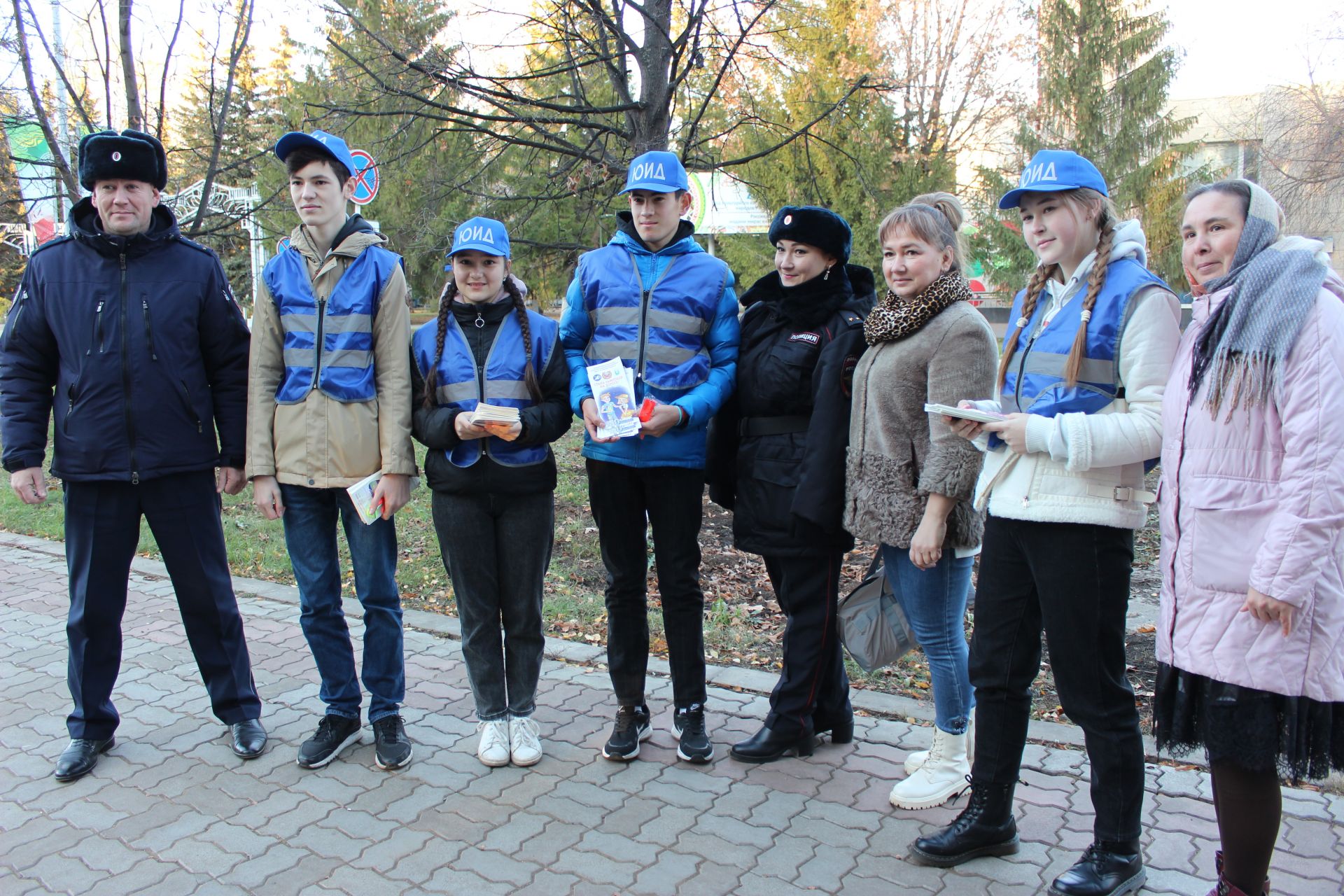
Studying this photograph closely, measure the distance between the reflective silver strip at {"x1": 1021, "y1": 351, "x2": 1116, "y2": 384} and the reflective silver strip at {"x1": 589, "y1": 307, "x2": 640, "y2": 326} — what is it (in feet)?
4.77

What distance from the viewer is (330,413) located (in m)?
3.61

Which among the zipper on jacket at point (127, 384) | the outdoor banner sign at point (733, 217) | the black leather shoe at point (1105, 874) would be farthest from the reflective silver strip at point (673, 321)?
the outdoor banner sign at point (733, 217)

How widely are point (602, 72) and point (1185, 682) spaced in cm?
669

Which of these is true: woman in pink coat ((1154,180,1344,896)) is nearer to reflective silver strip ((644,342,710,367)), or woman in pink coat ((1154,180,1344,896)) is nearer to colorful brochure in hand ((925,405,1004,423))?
colorful brochure in hand ((925,405,1004,423))

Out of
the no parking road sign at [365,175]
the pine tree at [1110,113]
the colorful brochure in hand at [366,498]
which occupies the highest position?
the pine tree at [1110,113]

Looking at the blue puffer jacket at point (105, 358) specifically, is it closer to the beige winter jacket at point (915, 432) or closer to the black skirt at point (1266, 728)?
the beige winter jacket at point (915, 432)

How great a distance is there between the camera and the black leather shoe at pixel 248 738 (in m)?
3.87

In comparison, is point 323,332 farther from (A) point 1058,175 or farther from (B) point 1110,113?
(B) point 1110,113

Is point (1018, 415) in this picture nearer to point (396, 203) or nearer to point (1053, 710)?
point (1053, 710)

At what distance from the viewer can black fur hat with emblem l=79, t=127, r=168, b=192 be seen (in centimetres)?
364

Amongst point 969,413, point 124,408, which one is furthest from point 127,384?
point 969,413

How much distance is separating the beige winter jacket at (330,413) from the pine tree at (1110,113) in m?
20.0

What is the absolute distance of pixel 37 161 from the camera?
25.1ft

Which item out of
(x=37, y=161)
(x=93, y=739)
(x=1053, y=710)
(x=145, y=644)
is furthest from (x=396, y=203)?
(x=1053, y=710)
